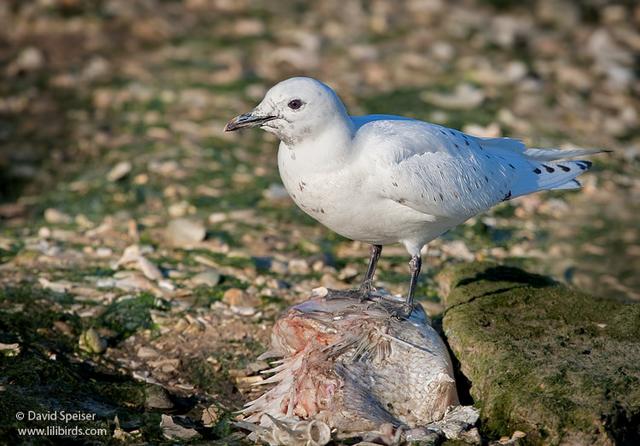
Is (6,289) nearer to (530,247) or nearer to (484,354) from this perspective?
(484,354)

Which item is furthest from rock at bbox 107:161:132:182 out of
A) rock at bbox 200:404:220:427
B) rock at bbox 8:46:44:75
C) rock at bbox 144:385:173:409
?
rock at bbox 200:404:220:427

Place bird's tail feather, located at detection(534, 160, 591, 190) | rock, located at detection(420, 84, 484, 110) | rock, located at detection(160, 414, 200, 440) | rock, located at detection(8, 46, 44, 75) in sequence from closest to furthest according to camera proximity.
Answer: rock, located at detection(160, 414, 200, 440)
bird's tail feather, located at detection(534, 160, 591, 190)
rock, located at detection(420, 84, 484, 110)
rock, located at detection(8, 46, 44, 75)

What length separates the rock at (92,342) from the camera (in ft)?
18.8

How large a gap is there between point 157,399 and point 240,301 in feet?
4.00

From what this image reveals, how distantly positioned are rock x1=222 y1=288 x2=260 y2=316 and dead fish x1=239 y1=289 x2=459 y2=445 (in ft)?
2.92

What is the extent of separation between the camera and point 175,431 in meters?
4.87

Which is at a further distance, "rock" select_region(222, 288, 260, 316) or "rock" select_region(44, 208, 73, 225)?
"rock" select_region(44, 208, 73, 225)

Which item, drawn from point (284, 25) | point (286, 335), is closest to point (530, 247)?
point (286, 335)

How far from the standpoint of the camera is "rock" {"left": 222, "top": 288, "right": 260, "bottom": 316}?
618 cm

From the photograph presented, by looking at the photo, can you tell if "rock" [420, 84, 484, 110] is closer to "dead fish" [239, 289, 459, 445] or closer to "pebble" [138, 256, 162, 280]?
"pebble" [138, 256, 162, 280]

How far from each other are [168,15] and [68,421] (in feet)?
27.2

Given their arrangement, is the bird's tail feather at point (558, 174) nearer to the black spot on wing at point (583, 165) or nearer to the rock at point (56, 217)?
the black spot on wing at point (583, 165)

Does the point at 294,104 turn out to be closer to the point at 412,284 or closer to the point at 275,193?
the point at 412,284

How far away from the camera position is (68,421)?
4754 mm
